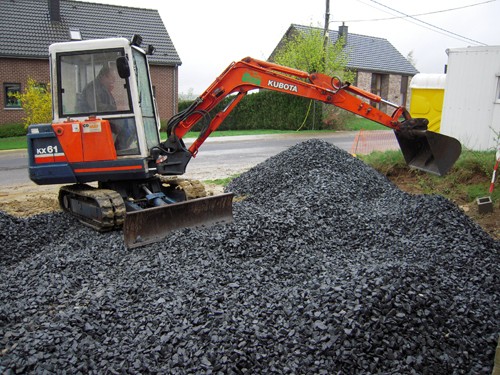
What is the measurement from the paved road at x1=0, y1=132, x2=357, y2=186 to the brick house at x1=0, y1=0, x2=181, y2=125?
689 cm

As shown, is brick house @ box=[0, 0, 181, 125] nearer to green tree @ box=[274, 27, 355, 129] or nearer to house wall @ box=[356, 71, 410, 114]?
green tree @ box=[274, 27, 355, 129]

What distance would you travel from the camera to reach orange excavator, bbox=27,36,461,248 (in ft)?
20.7

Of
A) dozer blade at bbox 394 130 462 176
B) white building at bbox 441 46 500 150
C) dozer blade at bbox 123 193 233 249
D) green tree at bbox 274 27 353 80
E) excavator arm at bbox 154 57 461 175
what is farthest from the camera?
green tree at bbox 274 27 353 80

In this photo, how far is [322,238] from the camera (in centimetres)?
583

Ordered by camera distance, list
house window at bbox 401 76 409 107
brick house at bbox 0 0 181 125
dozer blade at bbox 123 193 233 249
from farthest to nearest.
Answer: house window at bbox 401 76 409 107 → brick house at bbox 0 0 181 125 → dozer blade at bbox 123 193 233 249

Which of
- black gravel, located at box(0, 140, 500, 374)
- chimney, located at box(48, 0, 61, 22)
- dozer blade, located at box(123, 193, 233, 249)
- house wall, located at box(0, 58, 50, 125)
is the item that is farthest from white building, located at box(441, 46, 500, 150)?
chimney, located at box(48, 0, 61, 22)

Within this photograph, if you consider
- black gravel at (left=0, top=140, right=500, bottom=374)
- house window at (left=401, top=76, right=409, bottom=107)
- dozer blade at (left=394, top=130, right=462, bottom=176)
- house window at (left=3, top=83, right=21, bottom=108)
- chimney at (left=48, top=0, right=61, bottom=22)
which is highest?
chimney at (left=48, top=0, right=61, bottom=22)

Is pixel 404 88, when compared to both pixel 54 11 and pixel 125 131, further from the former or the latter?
pixel 125 131

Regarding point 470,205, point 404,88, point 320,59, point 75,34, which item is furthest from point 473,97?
point 404,88

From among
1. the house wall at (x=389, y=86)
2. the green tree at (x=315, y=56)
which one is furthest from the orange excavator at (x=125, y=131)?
the house wall at (x=389, y=86)

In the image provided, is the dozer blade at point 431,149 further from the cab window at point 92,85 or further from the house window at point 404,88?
the house window at point 404,88

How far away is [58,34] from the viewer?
2403 centimetres

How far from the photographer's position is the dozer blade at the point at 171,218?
18.5 feet

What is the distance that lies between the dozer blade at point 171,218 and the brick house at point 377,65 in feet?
93.7
